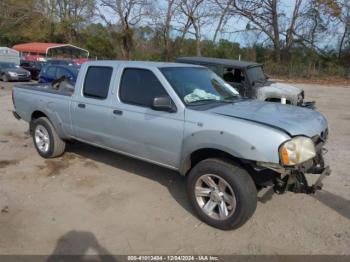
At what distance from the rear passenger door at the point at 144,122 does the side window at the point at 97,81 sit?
1.00 ft

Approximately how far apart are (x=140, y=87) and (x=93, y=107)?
0.95m

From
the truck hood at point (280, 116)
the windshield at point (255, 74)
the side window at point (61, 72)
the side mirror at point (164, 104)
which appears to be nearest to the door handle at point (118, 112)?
the side mirror at point (164, 104)

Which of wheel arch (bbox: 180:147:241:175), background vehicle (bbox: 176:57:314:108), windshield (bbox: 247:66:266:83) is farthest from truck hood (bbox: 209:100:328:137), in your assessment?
windshield (bbox: 247:66:266:83)

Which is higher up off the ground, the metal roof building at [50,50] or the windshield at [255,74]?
the metal roof building at [50,50]

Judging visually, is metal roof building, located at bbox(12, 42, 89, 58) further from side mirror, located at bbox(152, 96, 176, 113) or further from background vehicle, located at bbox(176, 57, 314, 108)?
side mirror, located at bbox(152, 96, 176, 113)

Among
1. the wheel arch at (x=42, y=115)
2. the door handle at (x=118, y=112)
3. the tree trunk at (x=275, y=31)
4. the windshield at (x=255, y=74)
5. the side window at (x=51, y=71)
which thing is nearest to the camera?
the door handle at (x=118, y=112)

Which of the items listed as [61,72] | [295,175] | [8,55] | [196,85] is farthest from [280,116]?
[8,55]

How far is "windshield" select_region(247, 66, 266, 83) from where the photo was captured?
31.7ft

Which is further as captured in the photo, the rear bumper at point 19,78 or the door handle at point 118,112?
the rear bumper at point 19,78

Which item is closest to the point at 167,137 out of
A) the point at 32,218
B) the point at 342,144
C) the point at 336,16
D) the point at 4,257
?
the point at 32,218

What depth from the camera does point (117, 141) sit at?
518cm

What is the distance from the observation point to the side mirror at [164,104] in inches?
171

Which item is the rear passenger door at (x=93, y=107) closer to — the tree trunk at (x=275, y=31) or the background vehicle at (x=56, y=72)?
the background vehicle at (x=56, y=72)

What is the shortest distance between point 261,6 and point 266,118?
36453 mm
